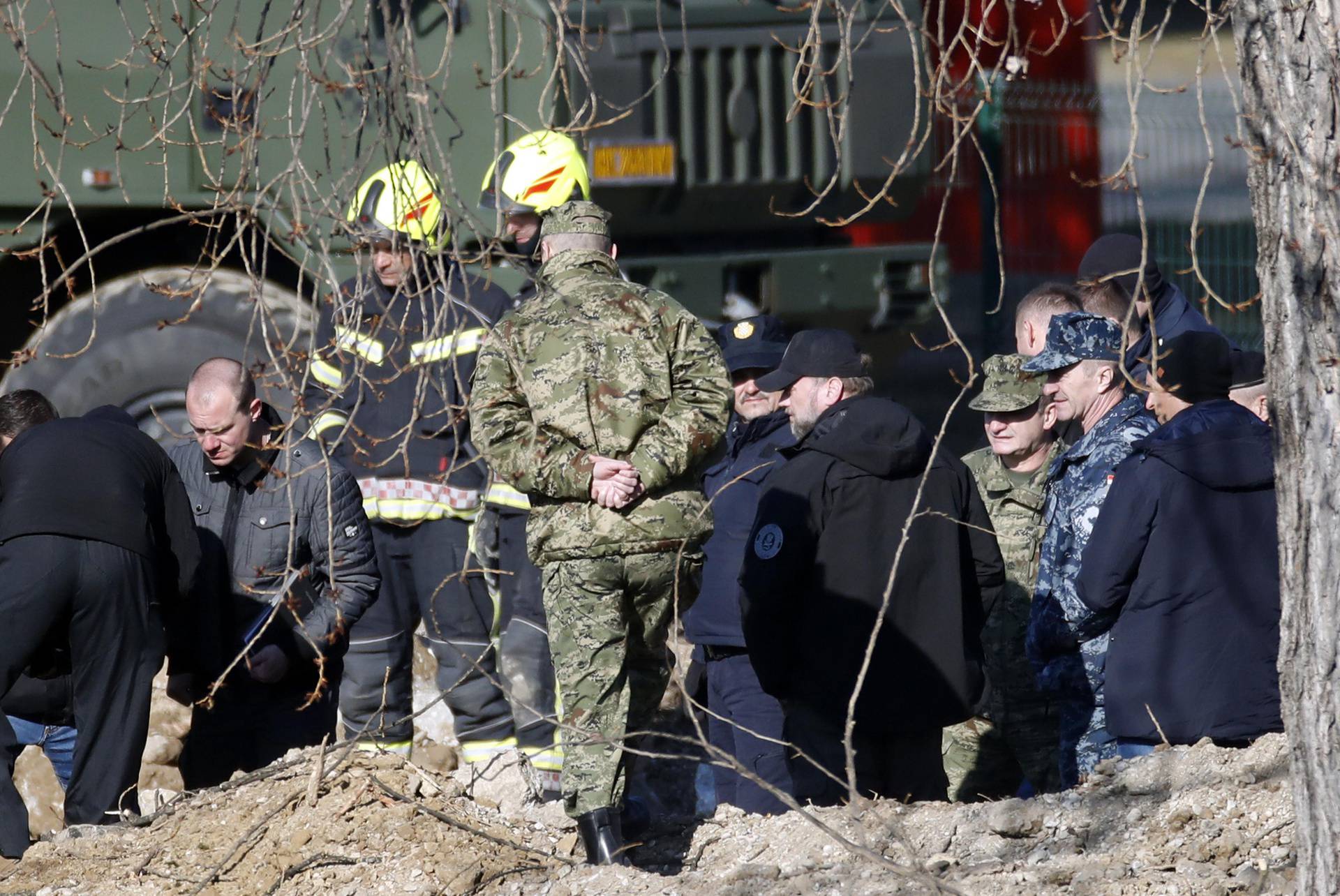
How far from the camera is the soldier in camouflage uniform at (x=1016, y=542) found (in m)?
5.27

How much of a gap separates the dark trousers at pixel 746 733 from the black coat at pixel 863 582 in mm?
502

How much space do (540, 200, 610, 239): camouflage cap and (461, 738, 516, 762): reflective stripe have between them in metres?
2.29

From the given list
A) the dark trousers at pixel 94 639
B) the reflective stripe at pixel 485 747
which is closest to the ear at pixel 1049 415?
the reflective stripe at pixel 485 747

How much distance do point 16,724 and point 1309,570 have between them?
14.6ft

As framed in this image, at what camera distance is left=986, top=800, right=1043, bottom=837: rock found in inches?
175

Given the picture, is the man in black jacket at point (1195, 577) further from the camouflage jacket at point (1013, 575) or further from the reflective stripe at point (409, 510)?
the reflective stripe at point (409, 510)

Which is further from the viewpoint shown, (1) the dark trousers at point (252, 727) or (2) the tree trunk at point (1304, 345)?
(1) the dark trousers at point (252, 727)

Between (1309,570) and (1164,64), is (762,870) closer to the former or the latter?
(1309,570)

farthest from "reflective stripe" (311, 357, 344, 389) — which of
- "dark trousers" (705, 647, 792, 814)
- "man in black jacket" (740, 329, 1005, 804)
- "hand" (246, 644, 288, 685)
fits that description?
"man in black jacket" (740, 329, 1005, 804)

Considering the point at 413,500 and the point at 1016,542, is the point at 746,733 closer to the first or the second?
the point at 1016,542

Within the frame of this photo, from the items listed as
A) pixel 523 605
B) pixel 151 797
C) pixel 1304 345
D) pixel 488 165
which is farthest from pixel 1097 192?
pixel 1304 345

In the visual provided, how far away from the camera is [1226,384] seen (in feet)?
15.0

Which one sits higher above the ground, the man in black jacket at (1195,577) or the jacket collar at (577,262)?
the jacket collar at (577,262)

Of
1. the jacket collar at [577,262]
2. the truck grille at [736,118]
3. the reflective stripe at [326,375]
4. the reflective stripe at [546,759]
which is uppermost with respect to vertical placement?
the truck grille at [736,118]
